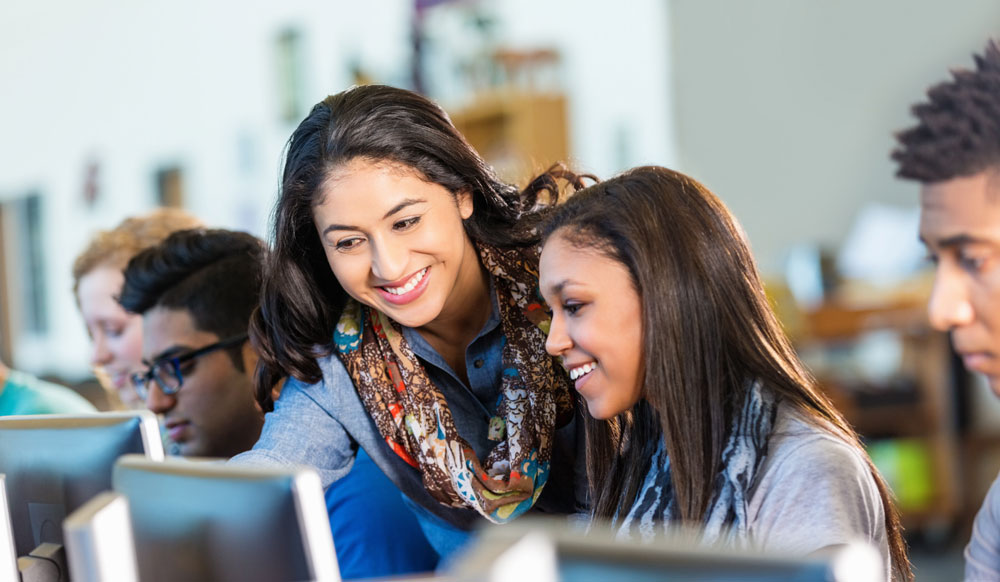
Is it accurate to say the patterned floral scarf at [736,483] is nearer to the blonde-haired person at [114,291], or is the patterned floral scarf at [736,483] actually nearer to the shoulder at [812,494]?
the shoulder at [812,494]

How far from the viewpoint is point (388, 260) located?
1579mm

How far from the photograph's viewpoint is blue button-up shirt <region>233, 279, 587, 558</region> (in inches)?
67.9

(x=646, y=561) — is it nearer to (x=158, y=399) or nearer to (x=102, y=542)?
(x=102, y=542)

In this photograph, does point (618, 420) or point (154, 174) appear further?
point (154, 174)

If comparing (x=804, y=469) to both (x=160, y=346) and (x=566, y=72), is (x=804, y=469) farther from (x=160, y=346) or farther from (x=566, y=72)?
(x=566, y=72)

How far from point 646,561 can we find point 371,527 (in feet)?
4.26

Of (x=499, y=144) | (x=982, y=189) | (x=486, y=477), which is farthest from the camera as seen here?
(x=499, y=144)

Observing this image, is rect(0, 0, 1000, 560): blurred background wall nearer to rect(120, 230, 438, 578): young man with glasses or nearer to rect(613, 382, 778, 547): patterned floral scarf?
rect(120, 230, 438, 578): young man with glasses

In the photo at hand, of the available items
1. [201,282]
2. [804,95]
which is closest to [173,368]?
[201,282]

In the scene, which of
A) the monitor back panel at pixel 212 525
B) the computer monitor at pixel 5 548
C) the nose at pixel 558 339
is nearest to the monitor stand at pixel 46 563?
the computer monitor at pixel 5 548

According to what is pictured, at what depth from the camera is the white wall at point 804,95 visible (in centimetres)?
526

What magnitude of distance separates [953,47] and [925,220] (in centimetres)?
444

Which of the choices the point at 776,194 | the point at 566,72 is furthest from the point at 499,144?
the point at 776,194

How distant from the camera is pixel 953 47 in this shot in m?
5.11
